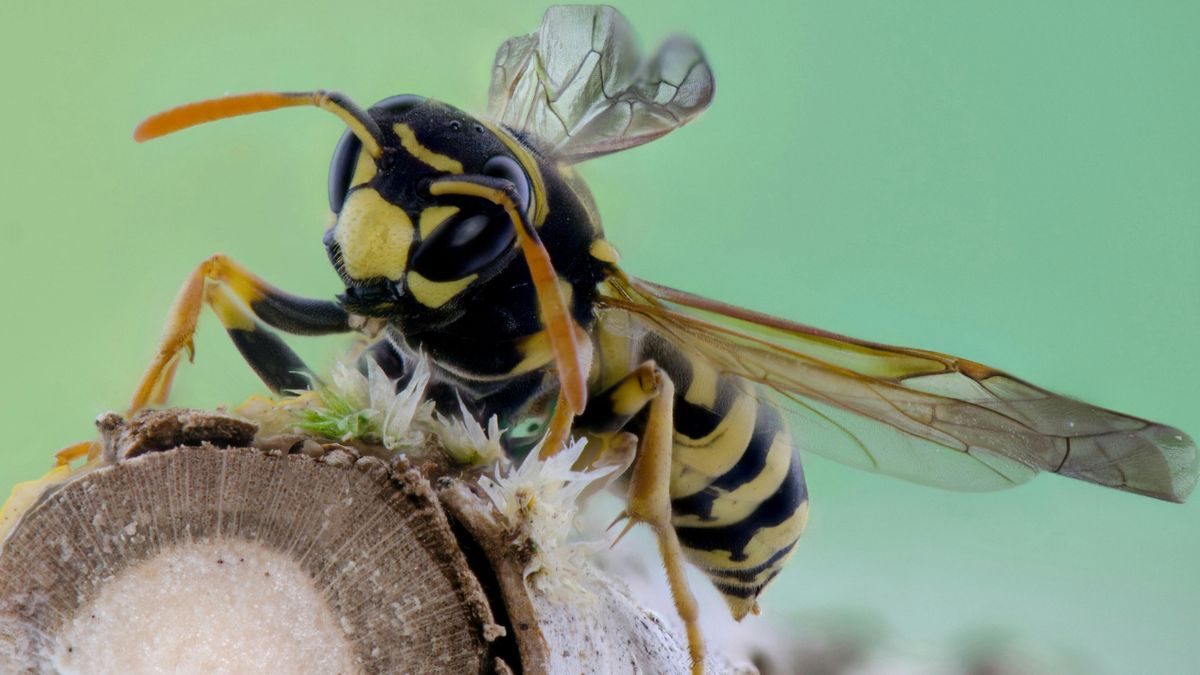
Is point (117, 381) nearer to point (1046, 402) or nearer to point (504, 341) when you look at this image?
point (504, 341)

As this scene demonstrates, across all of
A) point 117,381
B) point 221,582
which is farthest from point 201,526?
point 117,381

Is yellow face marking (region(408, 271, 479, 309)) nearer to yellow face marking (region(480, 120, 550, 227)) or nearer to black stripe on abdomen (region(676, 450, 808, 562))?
yellow face marking (region(480, 120, 550, 227))

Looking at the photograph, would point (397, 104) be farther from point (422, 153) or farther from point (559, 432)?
point (559, 432)

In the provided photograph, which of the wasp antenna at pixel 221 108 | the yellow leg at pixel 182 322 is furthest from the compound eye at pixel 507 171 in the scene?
the yellow leg at pixel 182 322

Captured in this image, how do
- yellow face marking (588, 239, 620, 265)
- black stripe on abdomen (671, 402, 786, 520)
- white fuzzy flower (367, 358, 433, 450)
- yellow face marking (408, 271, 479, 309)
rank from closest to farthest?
white fuzzy flower (367, 358, 433, 450) < yellow face marking (408, 271, 479, 309) < yellow face marking (588, 239, 620, 265) < black stripe on abdomen (671, 402, 786, 520)

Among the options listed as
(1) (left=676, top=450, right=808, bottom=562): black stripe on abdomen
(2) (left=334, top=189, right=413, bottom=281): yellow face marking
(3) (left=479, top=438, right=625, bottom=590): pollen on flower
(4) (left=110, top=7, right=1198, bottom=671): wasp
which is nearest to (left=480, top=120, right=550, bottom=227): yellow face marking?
(4) (left=110, top=7, right=1198, bottom=671): wasp

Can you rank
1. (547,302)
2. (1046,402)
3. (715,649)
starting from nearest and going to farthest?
1. (547,302)
2. (1046,402)
3. (715,649)

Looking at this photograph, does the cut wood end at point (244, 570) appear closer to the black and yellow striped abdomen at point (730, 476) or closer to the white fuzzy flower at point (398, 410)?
the white fuzzy flower at point (398, 410)
